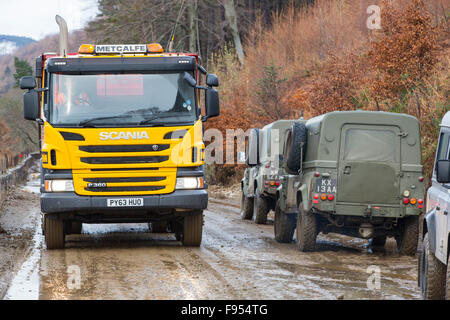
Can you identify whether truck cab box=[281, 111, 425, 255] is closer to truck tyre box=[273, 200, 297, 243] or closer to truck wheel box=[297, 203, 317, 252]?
truck wheel box=[297, 203, 317, 252]

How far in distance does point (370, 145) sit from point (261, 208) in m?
6.19

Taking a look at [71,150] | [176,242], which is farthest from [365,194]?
[71,150]

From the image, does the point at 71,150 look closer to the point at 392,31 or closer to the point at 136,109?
the point at 136,109

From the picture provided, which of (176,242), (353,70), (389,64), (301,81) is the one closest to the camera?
(176,242)

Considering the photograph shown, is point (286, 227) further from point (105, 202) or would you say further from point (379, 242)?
point (105, 202)

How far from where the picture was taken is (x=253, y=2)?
169 feet

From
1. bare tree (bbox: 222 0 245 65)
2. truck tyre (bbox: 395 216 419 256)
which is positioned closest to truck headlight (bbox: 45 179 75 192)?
truck tyre (bbox: 395 216 419 256)

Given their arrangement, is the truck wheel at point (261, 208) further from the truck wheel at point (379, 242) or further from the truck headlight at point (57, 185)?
the truck headlight at point (57, 185)

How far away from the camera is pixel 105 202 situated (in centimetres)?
1180

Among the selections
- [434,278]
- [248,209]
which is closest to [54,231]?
[434,278]

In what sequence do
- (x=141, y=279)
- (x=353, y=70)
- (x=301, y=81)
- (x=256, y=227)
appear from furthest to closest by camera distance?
(x=301, y=81) → (x=353, y=70) → (x=256, y=227) → (x=141, y=279)

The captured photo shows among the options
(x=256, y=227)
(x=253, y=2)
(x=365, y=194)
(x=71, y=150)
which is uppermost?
(x=253, y=2)
